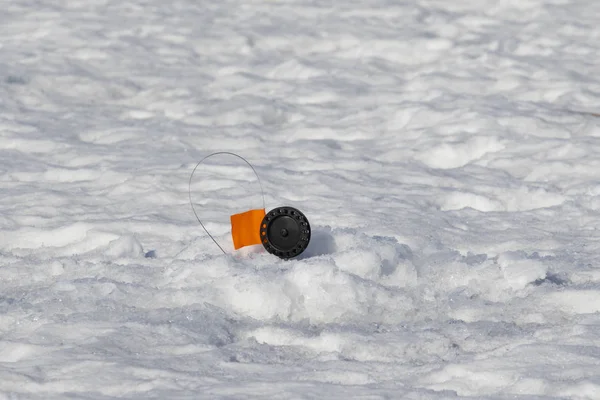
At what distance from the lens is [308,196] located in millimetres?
4703

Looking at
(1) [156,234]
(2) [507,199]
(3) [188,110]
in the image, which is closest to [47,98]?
(3) [188,110]

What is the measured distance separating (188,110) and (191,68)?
0.96 m

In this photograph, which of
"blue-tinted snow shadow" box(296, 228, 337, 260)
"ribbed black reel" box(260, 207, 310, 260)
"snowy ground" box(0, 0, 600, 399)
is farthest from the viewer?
"blue-tinted snow shadow" box(296, 228, 337, 260)

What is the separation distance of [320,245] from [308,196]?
930mm

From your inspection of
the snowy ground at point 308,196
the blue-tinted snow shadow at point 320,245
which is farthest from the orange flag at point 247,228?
the blue-tinted snow shadow at point 320,245

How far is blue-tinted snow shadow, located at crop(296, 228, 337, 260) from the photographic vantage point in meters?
3.77

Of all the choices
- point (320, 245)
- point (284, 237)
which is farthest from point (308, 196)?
point (284, 237)

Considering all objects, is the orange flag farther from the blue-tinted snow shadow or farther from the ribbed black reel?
the blue-tinted snow shadow

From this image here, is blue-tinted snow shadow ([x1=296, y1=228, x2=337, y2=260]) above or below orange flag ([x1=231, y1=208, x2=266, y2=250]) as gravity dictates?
below

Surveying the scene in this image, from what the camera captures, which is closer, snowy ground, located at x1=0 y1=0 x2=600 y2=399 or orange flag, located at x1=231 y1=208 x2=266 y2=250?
snowy ground, located at x1=0 y1=0 x2=600 y2=399

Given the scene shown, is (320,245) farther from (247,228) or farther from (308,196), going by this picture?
(308,196)

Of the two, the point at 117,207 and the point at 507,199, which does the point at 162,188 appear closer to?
the point at 117,207

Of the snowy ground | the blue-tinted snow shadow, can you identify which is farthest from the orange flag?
the blue-tinted snow shadow

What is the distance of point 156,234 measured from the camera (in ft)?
13.8
